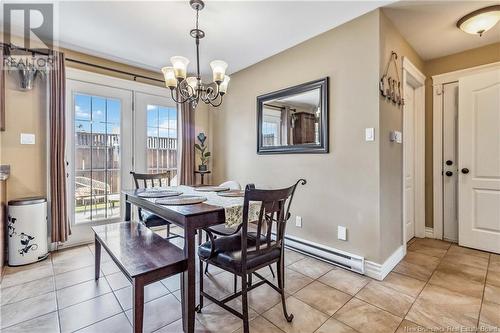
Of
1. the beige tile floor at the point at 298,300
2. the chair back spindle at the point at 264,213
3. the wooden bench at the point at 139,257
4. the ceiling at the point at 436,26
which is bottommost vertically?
the beige tile floor at the point at 298,300

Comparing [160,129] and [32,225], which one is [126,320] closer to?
[32,225]

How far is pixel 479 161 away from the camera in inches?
111

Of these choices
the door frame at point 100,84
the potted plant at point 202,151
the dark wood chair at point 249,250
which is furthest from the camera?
the potted plant at point 202,151

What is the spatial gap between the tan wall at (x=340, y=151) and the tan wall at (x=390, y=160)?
0.09m

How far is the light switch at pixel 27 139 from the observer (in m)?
2.66

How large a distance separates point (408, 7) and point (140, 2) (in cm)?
245

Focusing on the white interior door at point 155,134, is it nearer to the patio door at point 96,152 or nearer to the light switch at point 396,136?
the patio door at point 96,152

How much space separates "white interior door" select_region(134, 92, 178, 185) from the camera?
3.53m

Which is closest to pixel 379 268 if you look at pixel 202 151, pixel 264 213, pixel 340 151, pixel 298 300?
pixel 298 300

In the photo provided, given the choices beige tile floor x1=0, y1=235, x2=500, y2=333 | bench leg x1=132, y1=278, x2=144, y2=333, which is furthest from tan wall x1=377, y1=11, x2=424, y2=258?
bench leg x1=132, y1=278, x2=144, y2=333

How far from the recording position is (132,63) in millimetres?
3430

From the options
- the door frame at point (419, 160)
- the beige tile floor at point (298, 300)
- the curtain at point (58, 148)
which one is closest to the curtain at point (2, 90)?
the curtain at point (58, 148)

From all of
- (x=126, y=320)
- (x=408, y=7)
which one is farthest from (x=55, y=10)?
(x=408, y=7)

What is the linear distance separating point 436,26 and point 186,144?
3.49 meters
